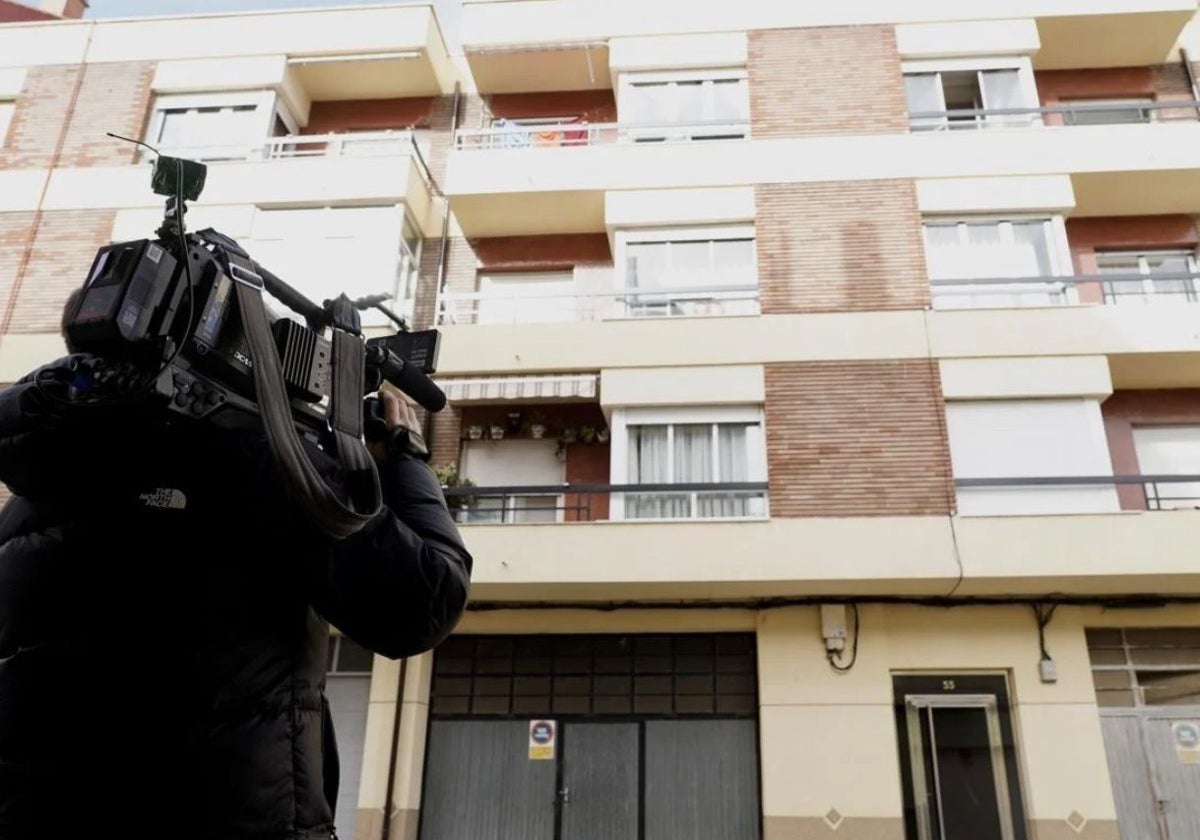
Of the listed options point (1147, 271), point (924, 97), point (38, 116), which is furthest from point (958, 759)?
point (38, 116)

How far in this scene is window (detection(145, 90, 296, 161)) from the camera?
1190 cm

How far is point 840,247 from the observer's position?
33.9 feet

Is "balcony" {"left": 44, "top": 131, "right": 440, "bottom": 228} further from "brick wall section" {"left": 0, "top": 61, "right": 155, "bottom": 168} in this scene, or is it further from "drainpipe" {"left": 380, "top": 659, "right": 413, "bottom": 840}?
"drainpipe" {"left": 380, "top": 659, "right": 413, "bottom": 840}

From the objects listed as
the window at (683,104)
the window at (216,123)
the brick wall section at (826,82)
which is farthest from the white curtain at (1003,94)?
the window at (216,123)

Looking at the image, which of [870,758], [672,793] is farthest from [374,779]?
[870,758]

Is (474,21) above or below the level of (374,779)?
above

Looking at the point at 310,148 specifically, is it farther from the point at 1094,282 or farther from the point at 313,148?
the point at 1094,282

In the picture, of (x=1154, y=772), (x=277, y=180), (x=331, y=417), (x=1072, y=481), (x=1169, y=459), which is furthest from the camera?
(x=277, y=180)

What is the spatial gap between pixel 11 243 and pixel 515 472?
7.28 m

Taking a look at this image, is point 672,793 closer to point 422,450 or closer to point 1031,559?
point 1031,559

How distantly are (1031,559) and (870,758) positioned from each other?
2.50 meters

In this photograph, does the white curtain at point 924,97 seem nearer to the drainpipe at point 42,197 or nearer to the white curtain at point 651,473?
the white curtain at point 651,473

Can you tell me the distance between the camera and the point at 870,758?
8.61 meters

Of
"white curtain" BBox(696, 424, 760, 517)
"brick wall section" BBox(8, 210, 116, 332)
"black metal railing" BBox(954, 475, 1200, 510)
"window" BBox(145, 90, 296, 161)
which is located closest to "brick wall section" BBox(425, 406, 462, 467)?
"white curtain" BBox(696, 424, 760, 517)
